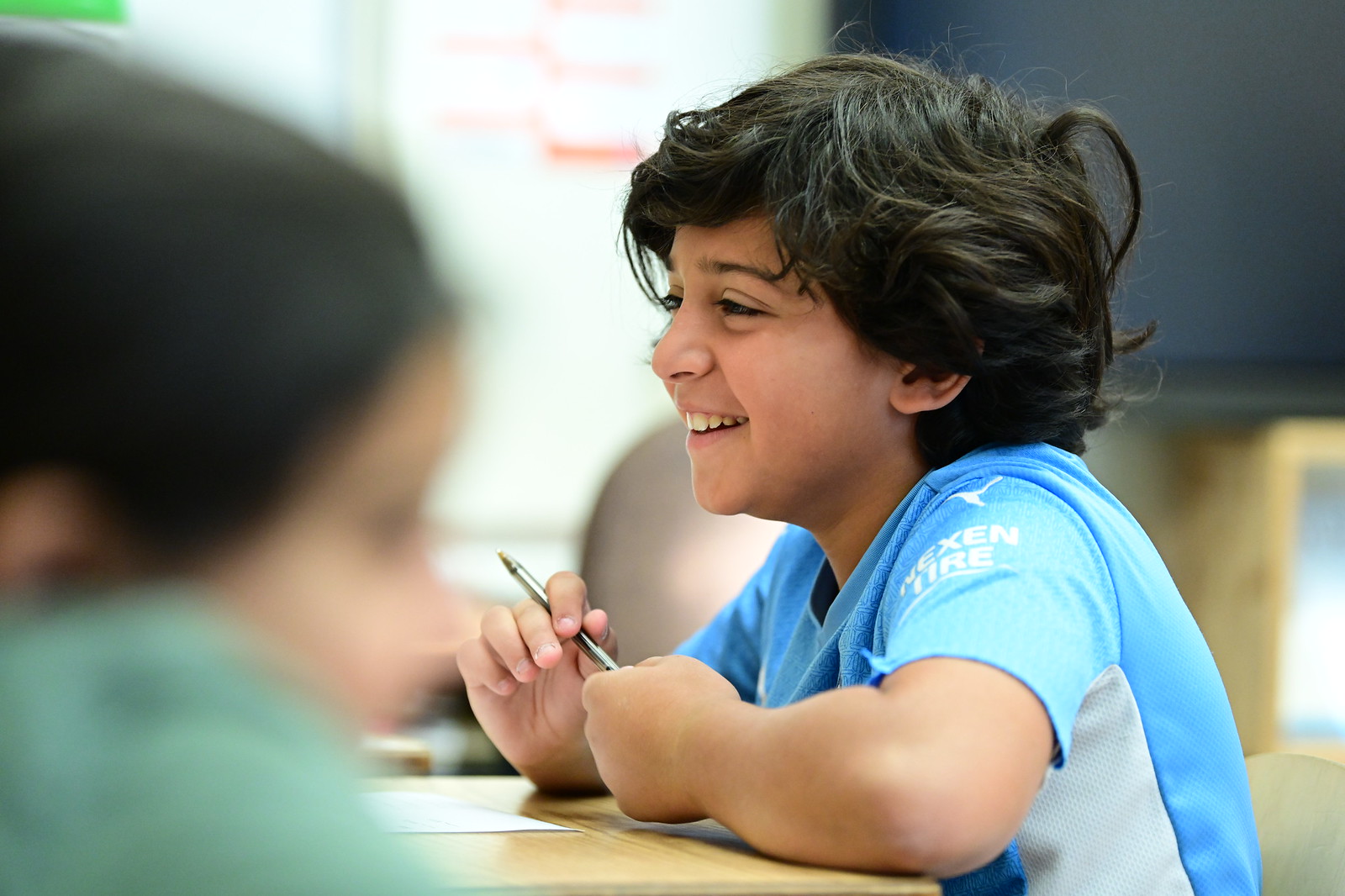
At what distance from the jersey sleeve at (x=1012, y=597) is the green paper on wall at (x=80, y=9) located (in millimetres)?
1853

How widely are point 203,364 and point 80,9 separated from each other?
6.81 feet

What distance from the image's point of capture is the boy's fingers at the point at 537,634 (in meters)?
1.01

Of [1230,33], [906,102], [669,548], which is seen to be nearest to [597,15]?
[1230,33]

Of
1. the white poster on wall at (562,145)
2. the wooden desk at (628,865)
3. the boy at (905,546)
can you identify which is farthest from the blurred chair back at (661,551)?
the white poster on wall at (562,145)

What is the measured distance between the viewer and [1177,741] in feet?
2.66

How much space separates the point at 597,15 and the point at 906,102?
1982 millimetres

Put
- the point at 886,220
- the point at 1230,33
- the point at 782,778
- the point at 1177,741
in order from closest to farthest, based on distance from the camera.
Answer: the point at 782,778 → the point at 1177,741 → the point at 886,220 → the point at 1230,33

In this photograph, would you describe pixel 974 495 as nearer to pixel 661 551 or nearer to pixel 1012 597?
pixel 1012 597

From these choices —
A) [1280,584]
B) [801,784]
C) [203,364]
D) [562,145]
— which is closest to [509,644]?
[801,784]

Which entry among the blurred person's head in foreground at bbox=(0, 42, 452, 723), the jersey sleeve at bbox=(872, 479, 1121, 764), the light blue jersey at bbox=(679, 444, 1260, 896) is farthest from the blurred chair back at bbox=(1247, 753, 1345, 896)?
the blurred person's head in foreground at bbox=(0, 42, 452, 723)

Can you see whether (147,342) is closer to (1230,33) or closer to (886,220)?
(886,220)

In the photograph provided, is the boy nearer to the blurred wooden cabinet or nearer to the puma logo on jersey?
the puma logo on jersey

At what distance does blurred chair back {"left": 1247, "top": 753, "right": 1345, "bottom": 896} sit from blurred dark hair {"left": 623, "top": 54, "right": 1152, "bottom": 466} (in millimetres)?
296

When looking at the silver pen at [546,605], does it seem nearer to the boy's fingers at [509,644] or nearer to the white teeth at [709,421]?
A: the boy's fingers at [509,644]
